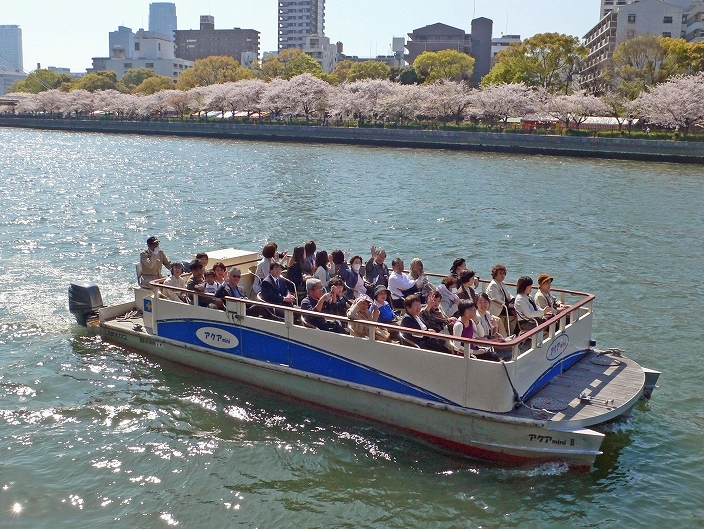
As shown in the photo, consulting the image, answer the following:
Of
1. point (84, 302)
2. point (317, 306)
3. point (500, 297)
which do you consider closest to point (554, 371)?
point (500, 297)

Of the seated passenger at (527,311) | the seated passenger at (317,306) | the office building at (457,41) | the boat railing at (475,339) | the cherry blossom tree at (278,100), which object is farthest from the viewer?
the office building at (457,41)

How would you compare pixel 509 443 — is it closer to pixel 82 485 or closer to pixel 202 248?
pixel 82 485

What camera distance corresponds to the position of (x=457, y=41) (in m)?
166

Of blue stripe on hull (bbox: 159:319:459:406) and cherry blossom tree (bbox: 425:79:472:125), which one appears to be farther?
cherry blossom tree (bbox: 425:79:472:125)

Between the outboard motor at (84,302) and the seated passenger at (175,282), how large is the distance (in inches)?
108

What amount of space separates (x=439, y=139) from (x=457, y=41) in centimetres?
10041

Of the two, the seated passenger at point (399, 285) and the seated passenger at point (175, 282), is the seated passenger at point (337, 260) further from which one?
the seated passenger at point (175, 282)

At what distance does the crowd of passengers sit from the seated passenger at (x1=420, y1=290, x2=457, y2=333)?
0.05 feet

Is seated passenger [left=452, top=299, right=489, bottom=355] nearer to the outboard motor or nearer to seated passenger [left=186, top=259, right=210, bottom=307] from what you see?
seated passenger [left=186, top=259, right=210, bottom=307]

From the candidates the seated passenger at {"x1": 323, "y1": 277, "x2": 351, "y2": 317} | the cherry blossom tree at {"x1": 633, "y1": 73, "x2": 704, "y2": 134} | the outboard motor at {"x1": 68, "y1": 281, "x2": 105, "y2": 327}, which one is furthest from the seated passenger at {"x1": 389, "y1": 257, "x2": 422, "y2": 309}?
the cherry blossom tree at {"x1": 633, "y1": 73, "x2": 704, "y2": 134}

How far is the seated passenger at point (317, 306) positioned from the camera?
11859 mm

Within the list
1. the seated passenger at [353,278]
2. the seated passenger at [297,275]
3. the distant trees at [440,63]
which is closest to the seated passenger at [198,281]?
the seated passenger at [297,275]

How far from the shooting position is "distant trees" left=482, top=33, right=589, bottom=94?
95.2m

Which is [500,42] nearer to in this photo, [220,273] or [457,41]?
[457,41]
